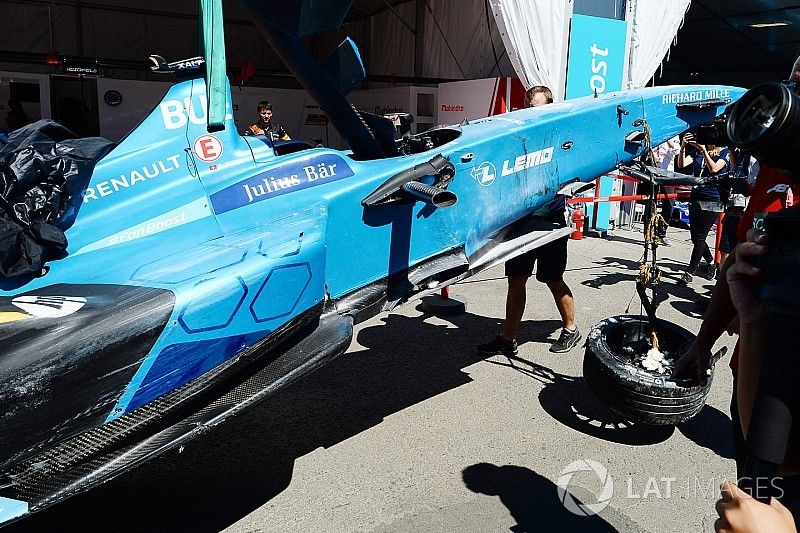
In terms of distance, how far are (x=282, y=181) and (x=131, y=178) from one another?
690mm

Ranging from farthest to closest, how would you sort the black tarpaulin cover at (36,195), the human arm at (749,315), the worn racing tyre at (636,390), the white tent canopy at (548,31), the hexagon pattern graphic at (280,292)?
the white tent canopy at (548,31)
the worn racing tyre at (636,390)
the black tarpaulin cover at (36,195)
the hexagon pattern graphic at (280,292)
the human arm at (749,315)

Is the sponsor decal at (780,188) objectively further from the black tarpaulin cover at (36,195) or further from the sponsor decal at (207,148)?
the black tarpaulin cover at (36,195)

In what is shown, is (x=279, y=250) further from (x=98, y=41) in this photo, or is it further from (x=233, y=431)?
(x=98, y=41)

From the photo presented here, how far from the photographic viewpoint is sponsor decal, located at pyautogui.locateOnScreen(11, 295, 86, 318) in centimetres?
206

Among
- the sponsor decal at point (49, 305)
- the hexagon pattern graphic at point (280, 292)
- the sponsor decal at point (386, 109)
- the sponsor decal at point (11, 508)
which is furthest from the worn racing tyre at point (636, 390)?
the sponsor decal at point (386, 109)

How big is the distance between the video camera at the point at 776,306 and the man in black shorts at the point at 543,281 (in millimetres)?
3341

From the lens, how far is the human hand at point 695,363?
1.88 m

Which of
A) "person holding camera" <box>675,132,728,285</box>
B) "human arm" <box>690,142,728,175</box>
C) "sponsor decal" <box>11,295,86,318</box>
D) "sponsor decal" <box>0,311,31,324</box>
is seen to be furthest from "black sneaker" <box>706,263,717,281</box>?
"sponsor decal" <box>0,311,31,324</box>

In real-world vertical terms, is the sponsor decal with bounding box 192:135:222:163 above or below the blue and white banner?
below

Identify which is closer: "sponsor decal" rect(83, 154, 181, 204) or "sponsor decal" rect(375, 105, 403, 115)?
"sponsor decal" rect(83, 154, 181, 204)

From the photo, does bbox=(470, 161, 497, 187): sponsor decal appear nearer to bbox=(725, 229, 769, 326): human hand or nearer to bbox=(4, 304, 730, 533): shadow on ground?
bbox=(4, 304, 730, 533): shadow on ground

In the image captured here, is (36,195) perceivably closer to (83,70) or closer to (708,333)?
(708,333)

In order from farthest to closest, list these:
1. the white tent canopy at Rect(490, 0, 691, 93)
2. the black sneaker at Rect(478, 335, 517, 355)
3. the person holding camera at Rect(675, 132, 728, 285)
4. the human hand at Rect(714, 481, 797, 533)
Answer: the white tent canopy at Rect(490, 0, 691, 93) < the person holding camera at Rect(675, 132, 728, 285) < the black sneaker at Rect(478, 335, 517, 355) < the human hand at Rect(714, 481, 797, 533)

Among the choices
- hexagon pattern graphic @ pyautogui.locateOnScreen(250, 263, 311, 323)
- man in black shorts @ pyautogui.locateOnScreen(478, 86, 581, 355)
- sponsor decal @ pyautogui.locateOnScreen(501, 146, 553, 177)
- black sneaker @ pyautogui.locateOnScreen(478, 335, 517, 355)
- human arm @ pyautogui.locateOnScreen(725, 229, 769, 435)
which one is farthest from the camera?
black sneaker @ pyautogui.locateOnScreen(478, 335, 517, 355)
